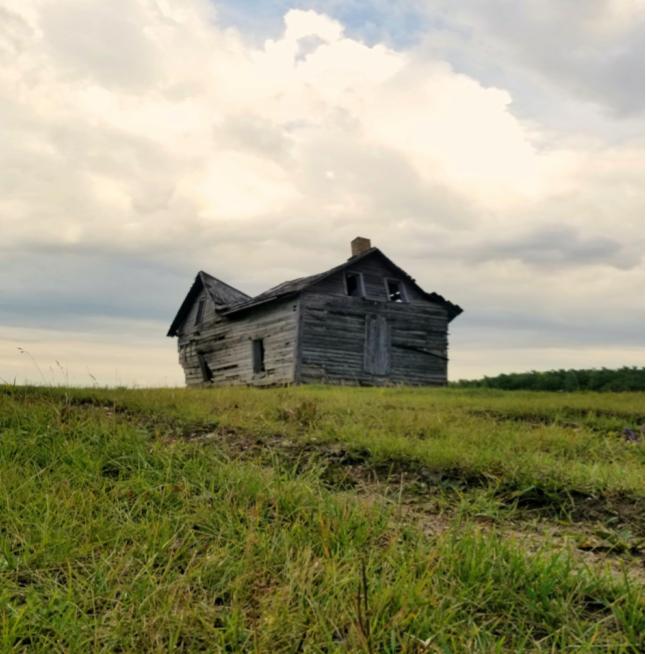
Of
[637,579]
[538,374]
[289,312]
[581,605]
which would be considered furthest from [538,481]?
[538,374]

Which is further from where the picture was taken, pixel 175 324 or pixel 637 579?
pixel 175 324

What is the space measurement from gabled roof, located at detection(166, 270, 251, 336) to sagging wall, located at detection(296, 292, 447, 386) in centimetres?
634

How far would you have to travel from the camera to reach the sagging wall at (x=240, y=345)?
25.5 meters

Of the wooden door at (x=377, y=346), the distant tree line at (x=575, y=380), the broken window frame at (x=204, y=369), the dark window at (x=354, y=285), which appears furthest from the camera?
the broken window frame at (x=204, y=369)

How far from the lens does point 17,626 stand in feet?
9.82

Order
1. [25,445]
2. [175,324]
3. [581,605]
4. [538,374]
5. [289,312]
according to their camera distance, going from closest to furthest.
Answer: [581,605], [25,445], [289,312], [538,374], [175,324]

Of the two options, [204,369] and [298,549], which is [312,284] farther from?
[298,549]

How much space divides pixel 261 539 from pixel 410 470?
9.78 ft

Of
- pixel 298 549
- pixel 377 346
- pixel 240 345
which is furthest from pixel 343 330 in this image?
pixel 298 549

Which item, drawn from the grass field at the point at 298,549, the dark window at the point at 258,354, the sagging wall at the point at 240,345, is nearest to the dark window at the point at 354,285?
the sagging wall at the point at 240,345

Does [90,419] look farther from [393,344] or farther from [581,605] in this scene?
[393,344]

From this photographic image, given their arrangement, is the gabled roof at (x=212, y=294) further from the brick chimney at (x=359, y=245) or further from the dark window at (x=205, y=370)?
the brick chimney at (x=359, y=245)

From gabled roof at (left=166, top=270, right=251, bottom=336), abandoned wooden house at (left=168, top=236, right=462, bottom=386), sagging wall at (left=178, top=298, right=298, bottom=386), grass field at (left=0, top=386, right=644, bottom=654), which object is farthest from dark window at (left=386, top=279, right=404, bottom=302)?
grass field at (left=0, top=386, right=644, bottom=654)

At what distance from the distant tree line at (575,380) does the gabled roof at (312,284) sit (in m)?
3.74
